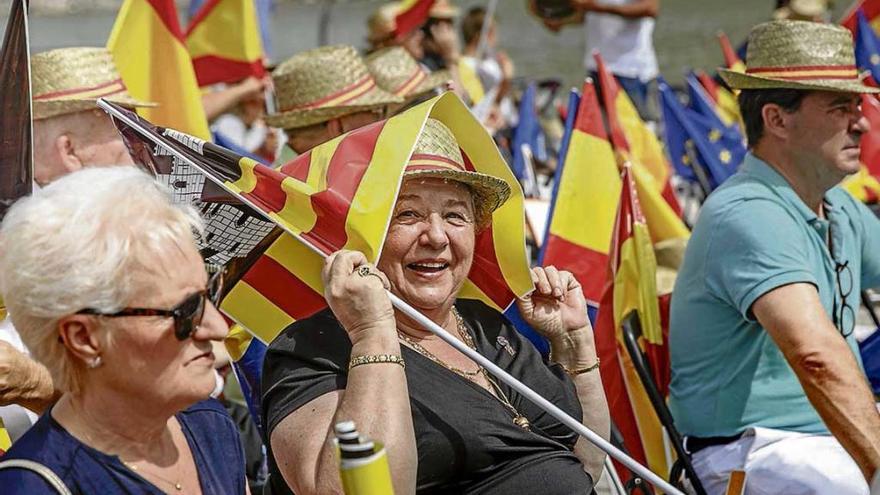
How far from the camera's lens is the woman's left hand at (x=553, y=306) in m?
3.38

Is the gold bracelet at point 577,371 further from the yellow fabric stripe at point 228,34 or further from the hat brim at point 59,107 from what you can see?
the yellow fabric stripe at point 228,34

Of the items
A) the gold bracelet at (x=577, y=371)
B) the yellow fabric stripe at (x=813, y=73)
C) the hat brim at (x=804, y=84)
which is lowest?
the gold bracelet at (x=577, y=371)

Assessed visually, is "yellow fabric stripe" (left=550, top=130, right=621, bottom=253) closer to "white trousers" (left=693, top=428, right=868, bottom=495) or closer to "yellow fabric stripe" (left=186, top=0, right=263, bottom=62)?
"white trousers" (left=693, top=428, right=868, bottom=495)

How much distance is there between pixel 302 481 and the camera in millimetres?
2660

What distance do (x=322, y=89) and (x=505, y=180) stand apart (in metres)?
1.91

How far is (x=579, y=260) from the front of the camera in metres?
4.50

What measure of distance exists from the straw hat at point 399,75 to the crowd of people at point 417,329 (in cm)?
81

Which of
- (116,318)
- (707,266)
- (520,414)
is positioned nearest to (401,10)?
(707,266)

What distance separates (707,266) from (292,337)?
58.1 inches

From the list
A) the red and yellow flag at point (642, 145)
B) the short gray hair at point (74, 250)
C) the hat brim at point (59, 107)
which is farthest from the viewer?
the red and yellow flag at point (642, 145)

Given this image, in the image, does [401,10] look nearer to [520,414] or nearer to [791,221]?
[791,221]

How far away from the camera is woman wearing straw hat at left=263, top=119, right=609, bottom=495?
2654 millimetres

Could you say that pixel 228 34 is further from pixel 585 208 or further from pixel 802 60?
pixel 802 60

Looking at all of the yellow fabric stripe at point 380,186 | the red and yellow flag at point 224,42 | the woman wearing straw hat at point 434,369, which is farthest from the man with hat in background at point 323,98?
the yellow fabric stripe at point 380,186
